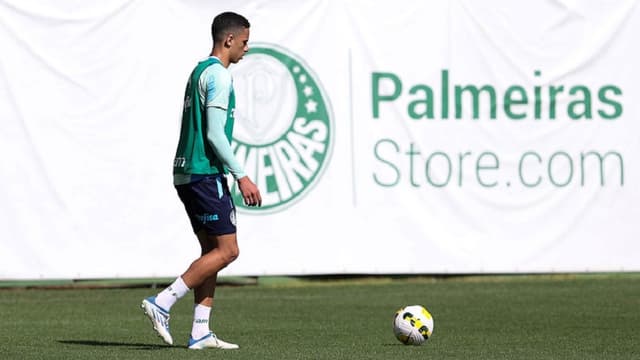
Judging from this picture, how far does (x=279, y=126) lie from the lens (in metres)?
14.2

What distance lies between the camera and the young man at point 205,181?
8.33m

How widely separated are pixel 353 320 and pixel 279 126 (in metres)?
3.74

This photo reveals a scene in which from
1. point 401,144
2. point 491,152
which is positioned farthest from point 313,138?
point 491,152

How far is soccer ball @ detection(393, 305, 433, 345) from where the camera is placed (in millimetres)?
8766

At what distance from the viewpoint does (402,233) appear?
14.4 m

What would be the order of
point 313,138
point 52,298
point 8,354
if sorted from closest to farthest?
point 8,354 → point 52,298 → point 313,138

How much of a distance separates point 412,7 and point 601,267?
Result: 10.7ft

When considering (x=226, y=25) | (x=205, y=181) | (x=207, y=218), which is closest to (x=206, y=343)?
(x=207, y=218)

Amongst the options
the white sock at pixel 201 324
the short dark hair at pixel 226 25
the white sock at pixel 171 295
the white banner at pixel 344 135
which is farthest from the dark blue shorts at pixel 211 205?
the white banner at pixel 344 135

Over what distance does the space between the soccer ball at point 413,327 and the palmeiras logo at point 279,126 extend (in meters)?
5.42

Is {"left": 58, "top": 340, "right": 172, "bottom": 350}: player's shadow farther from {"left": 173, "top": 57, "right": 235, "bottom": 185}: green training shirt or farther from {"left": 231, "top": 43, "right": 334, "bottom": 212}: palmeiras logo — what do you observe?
{"left": 231, "top": 43, "right": 334, "bottom": 212}: palmeiras logo

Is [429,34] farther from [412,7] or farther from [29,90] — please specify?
[29,90]

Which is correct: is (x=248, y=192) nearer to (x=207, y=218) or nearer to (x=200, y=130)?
(x=207, y=218)

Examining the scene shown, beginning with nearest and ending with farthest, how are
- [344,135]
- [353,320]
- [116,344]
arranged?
[116,344], [353,320], [344,135]
